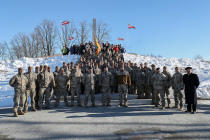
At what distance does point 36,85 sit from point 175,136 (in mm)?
6656

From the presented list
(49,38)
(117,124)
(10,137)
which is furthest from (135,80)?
(49,38)

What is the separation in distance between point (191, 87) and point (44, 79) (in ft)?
22.6

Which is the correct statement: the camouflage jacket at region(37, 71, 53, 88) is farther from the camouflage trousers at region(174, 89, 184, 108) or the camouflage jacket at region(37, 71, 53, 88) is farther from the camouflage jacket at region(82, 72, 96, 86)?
the camouflage trousers at region(174, 89, 184, 108)

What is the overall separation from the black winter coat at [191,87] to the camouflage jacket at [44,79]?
6.58m

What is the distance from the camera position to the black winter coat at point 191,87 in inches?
257

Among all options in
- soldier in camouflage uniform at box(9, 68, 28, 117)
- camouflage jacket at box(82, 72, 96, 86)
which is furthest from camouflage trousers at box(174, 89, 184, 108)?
soldier in camouflage uniform at box(9, 68, 28, 117)

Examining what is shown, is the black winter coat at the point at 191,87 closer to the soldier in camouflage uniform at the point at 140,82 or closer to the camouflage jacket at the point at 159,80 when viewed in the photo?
the camouflage jacket at the point at 159,80

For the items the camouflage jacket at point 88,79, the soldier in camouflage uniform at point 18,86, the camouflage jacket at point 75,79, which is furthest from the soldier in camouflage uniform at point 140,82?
the soldier in camouflage uniform at point 18,86

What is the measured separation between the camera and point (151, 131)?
14.4 feet

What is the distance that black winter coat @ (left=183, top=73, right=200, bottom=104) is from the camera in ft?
21.4

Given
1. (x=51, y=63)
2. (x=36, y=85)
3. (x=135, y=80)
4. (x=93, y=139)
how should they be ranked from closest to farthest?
(x=93, y=139) → (x=36, y=85) → (x=135, y=80) → (x=51, y=63)

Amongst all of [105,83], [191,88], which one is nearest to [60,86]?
[105,83]

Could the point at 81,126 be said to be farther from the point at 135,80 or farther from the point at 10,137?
the point at 135,80

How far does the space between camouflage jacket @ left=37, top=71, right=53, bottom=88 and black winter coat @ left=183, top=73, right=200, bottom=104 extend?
658 cm
